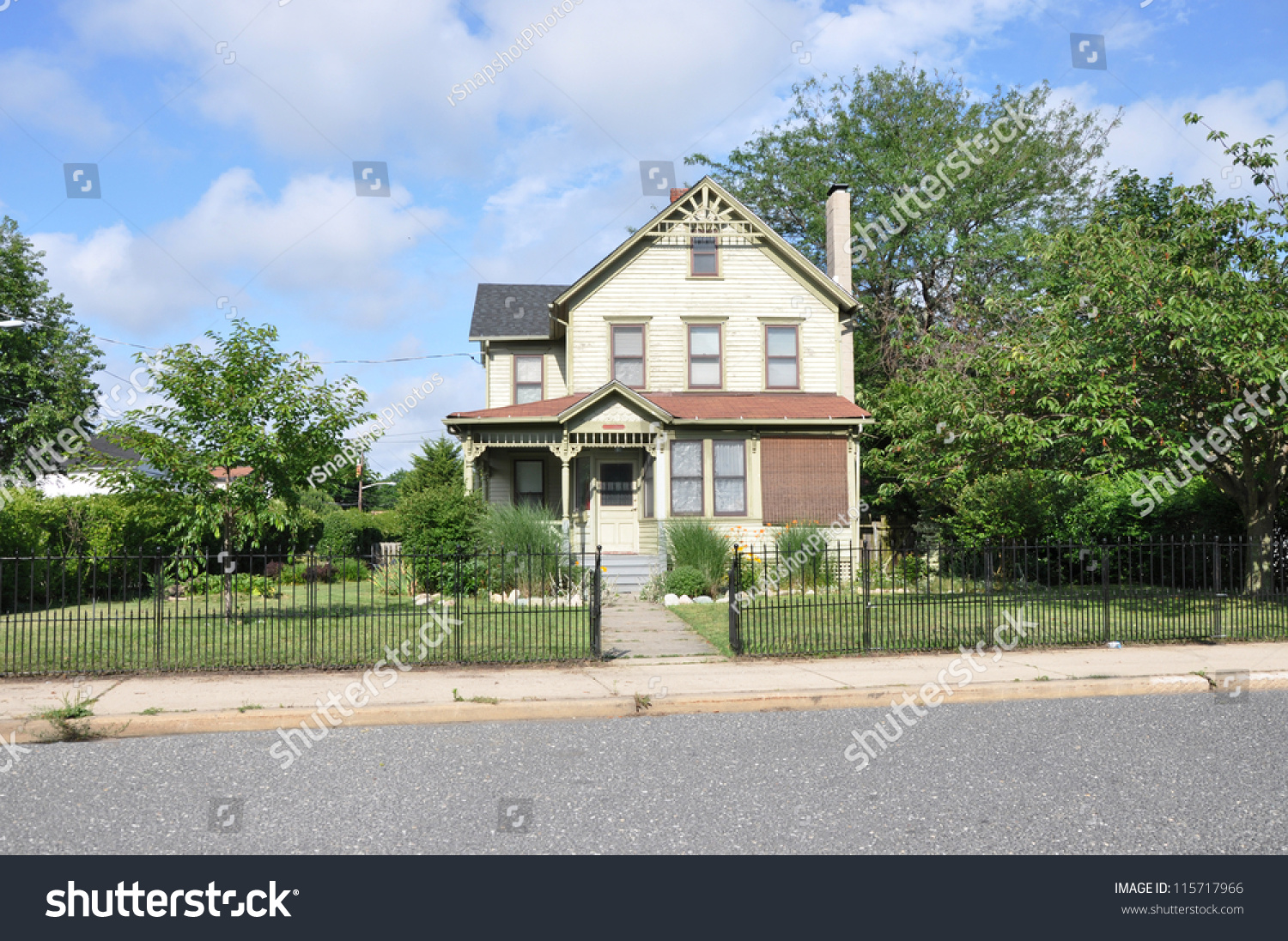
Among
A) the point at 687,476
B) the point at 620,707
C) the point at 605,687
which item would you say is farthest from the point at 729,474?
the point at 620,707

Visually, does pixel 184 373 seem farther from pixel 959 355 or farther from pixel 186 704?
pixel 959 355

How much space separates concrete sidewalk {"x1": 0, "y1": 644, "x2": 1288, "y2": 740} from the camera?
838 centimetres

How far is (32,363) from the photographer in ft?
132

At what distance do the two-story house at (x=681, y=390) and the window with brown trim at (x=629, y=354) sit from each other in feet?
0.10

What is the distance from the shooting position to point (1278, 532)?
49.7 ft

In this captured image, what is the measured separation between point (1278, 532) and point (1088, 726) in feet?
32.1

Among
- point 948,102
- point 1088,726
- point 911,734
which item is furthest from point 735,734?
point 948,102

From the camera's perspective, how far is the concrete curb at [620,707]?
26.4 ft

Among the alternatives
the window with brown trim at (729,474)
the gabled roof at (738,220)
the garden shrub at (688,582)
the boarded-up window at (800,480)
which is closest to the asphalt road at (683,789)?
the garden shrub at (688,582)

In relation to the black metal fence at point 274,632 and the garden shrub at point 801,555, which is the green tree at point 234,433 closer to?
the black metal fence at point 274,632

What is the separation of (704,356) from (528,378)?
16.4 ft

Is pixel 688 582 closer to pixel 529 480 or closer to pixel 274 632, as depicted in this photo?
pixel 529 480

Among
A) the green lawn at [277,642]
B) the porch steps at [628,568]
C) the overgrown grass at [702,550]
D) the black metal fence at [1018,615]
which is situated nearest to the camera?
the green lawn at [277,642]

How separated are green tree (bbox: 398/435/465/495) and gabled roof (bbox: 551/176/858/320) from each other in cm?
777
